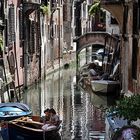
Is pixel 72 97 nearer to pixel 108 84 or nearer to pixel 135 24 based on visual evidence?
pixel 108 84

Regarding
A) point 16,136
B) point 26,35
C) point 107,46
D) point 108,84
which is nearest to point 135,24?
point 108,84

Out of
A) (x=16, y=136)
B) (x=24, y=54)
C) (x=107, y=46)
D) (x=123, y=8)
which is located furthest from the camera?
(x=107, y=46)

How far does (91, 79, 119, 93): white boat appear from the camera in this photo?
28375 mm

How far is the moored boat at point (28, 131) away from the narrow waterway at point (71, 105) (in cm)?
151

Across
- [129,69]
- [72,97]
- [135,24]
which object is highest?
[135,24]

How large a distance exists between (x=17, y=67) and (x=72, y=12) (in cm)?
2696

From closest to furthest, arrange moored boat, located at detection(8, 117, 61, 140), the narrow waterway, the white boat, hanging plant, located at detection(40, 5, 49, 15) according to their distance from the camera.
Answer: moored boat, located at detection(8, 117, 61, 140), the narrow waterway, the white boat, hanging plant, located at detection(40, 5, 49, 15)

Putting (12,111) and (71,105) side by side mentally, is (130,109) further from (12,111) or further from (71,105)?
(71,105)

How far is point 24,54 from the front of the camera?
3061cm

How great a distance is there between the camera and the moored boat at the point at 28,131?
15297 mm

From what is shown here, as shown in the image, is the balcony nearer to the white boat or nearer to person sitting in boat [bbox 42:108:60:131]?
the white boat

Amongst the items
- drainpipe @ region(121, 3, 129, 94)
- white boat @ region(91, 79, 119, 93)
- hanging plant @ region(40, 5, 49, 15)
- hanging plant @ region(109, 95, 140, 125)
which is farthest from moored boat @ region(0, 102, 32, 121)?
hanging plant @ region(40, 5, 49, 15)

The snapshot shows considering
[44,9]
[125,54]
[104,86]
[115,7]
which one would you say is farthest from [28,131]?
[44,9]

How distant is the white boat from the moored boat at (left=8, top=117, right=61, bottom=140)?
12.6m
